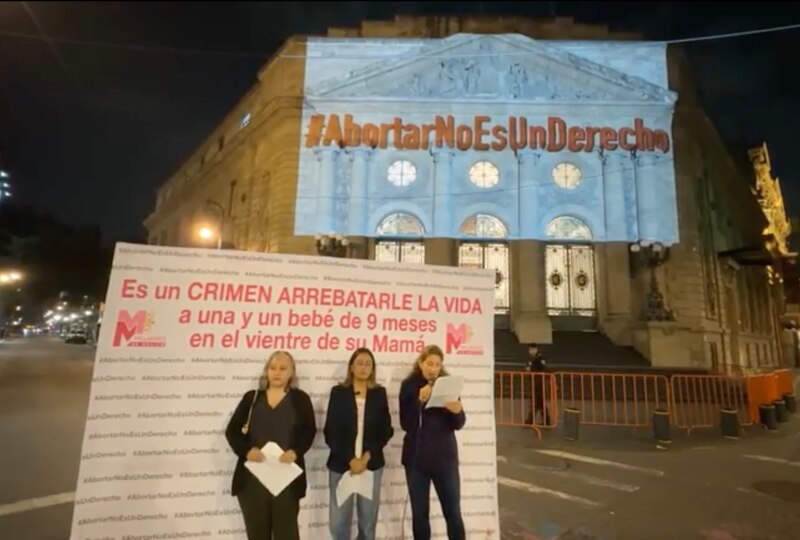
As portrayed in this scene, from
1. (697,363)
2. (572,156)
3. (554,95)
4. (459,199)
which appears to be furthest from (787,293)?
(459,199)

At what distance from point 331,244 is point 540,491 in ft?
54.4

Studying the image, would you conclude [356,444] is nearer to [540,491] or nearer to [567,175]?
[540,491]

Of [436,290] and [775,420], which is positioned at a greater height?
[436,290]

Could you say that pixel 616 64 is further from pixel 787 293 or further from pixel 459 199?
pixel 787 293

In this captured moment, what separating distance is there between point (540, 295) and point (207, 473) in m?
19.5

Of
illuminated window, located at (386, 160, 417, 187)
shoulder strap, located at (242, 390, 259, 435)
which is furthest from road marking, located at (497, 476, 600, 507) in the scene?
illuminated window, located at (386, 160, 417, 187)

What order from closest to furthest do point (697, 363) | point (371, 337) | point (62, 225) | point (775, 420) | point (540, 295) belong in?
point (371, 337) → point (775, 420) → point (697, 363) → point (540, 295) → point (62, 225)

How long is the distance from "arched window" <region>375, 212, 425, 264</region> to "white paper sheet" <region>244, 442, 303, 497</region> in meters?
19.6

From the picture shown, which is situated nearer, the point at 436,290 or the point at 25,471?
the point at 436,290

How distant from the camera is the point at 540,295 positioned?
22062 millimetres

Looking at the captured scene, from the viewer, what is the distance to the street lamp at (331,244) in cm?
2191

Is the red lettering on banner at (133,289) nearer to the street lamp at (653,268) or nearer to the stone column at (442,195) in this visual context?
the stone column at (442,195)

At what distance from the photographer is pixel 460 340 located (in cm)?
503

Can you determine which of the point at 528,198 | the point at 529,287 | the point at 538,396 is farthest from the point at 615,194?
the point at 538,396
